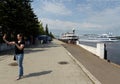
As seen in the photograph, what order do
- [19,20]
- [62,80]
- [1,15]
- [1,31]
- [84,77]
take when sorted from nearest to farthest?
[62,80], [84,77], [1,15], [1,31], [19,20]

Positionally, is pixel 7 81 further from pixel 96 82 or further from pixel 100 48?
pixel 100 48

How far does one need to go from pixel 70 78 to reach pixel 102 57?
37.3ft

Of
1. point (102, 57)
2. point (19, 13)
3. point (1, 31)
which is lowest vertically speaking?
point (102, 57)

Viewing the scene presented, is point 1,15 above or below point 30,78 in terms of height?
above

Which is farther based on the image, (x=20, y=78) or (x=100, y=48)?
(x=100, y=48)

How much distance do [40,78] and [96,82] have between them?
8.31 feet

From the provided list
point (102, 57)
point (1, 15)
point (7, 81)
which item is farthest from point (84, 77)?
point (1, 15)

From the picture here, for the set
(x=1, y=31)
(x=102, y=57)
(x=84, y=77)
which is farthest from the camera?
(x=1, y=31)

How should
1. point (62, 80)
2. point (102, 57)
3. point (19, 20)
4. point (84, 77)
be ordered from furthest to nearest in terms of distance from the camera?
1. point (19, 20)
2. point (102, 57)
3. point (84, 77)
4. point (62, 80)

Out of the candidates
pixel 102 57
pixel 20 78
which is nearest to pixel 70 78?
pixel 20 78

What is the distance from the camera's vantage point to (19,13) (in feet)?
103

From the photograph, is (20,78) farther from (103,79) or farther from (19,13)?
(19,13)

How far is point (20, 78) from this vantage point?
11.1 m

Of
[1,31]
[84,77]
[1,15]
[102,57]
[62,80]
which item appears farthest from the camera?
[1,31]
